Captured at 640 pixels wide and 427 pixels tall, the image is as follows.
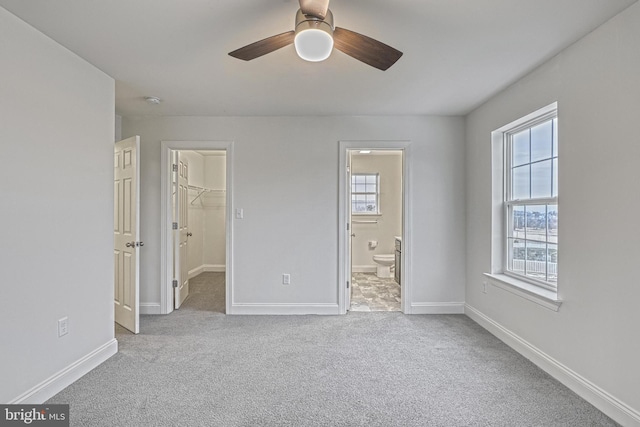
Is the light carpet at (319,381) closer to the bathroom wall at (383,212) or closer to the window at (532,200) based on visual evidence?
the window at (532,200)

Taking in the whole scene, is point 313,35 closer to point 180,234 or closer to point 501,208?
point 501,208

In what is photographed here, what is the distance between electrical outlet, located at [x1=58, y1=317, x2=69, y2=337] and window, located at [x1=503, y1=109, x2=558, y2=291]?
3.56 metres

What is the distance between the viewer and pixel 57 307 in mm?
2209

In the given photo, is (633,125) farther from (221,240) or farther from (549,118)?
(221,240)

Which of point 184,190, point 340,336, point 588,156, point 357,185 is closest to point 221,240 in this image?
point 184,190

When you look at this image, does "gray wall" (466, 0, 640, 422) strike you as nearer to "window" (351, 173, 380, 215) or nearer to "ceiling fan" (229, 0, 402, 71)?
"ceiling fan" (229, 0, 402, 71)

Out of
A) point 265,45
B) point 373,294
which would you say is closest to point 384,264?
point 373,294

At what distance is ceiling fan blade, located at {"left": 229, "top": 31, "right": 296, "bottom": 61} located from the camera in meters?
1.77

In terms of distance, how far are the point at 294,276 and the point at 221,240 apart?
3.08m

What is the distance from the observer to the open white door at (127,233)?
3.15m

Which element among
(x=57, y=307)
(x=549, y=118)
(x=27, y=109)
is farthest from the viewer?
(x=549, y=118)

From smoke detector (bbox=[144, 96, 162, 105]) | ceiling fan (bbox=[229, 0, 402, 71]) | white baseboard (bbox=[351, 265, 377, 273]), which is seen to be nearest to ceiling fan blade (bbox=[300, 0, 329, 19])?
ceiling fan (bbox=[229, 0, 402, 71])

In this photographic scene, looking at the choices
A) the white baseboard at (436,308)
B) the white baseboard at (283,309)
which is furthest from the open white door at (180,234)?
the white baseboard at (436,308)

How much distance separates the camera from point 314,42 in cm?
162
